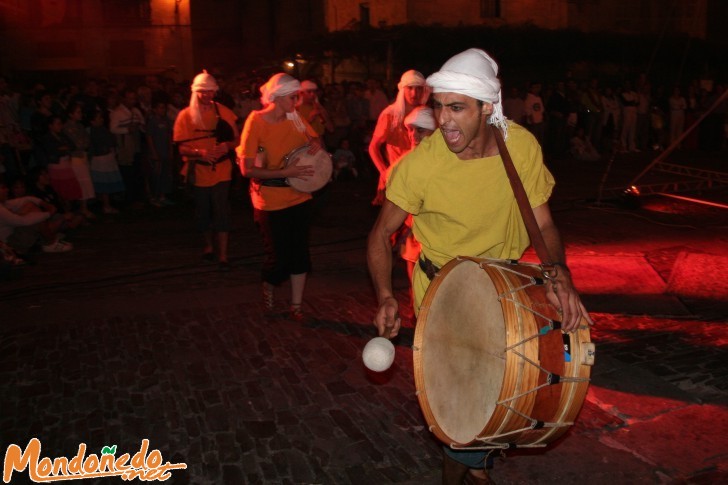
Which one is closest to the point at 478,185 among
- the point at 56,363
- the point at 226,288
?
the point at 56,363

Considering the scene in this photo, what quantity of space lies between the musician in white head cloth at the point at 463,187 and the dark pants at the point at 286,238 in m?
3.18

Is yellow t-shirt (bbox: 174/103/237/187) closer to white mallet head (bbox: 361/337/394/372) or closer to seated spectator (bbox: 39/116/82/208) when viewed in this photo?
seated spectator (bbox: 39/116/82/208)

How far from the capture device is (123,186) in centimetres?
1288

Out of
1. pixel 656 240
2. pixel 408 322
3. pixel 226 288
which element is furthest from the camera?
pixel 656 240

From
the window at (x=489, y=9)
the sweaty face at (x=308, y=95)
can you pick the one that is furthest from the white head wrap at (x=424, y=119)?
the window at (x=489, y=9)

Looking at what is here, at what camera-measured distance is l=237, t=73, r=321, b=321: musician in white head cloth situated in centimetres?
665

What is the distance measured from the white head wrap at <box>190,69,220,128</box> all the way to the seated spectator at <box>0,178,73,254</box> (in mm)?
2786

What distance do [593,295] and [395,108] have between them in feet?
8.94

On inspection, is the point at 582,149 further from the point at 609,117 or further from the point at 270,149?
the point at 270,149

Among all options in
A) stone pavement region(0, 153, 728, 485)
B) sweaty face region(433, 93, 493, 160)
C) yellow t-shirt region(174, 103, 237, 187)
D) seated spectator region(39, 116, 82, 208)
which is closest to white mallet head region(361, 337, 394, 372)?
sweaty face region(433, 93, 493, 160)

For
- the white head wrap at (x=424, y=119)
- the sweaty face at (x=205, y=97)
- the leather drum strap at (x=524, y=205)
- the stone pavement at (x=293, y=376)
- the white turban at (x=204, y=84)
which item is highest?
the white turban at (x=204, y=84)

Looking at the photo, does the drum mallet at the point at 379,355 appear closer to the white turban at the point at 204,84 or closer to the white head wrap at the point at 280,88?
the white head wrap at the point at 280,88

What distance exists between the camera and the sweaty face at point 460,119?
3334 millimetres

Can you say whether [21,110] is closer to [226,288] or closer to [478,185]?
[226,288]
